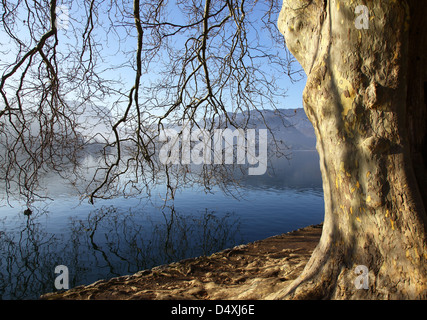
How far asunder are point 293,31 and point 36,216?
10674 millimetres

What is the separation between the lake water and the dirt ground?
212cm

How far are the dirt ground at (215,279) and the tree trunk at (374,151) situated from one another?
2.57 ft

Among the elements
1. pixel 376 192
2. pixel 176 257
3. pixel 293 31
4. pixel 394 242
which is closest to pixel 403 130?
pixel 376 192

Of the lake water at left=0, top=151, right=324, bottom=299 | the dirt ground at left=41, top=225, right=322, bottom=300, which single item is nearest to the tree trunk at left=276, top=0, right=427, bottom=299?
the dirt ground at left=41, top=225, right=322, bottom=300

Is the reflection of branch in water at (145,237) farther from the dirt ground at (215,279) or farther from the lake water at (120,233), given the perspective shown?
the dirt ground at (215,279)

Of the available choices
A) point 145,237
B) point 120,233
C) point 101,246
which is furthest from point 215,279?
point 120,233

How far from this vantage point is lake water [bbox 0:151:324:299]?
20.7 ft

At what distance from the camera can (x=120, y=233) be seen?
8.81 meters

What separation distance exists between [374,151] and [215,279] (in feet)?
8.83

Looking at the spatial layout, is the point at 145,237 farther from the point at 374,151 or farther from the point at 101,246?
the point at 374,151

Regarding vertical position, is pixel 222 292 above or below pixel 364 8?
below

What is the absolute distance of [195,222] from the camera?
9984 mm
